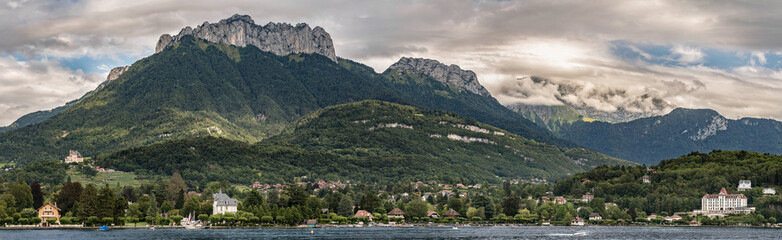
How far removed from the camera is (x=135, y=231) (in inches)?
6122

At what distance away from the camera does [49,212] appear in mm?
168250

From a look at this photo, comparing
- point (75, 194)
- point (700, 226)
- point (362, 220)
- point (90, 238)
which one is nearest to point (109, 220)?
point (75, 194)

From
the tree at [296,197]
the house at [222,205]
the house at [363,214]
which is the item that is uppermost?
the tree at [296,197]

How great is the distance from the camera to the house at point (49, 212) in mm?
167250

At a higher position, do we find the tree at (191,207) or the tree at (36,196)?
the tree at (36,196)

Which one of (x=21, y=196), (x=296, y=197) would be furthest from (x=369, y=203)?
(x=21, y=196)

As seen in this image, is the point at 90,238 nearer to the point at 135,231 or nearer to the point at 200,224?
the point at 135,231

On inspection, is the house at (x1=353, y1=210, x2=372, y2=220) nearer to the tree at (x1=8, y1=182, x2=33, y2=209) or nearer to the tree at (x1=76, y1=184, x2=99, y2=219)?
the tree at (x1=76, y1=184, x2=99, y2=219)

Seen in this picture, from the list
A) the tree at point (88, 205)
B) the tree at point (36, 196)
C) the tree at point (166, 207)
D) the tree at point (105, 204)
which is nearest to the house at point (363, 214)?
the tree at point (166, 207)

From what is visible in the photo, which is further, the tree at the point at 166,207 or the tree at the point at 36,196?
the tree at the point at 166,207

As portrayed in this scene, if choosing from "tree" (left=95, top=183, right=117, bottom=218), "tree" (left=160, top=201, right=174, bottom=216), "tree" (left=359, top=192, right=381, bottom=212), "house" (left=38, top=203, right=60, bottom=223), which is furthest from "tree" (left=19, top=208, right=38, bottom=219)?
"tree" (left=359, top=192, right=381, bottom=212)

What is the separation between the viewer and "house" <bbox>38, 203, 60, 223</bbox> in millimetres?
167250

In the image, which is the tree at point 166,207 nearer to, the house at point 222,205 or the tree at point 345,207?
the house at point 222,205

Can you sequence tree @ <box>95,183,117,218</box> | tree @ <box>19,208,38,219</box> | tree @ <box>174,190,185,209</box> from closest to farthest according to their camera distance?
tree @ <box>19,208,38,219</box> < tree @ <box>95,183,117,218</box> < tree @ <box>174,190,185,209</box>
